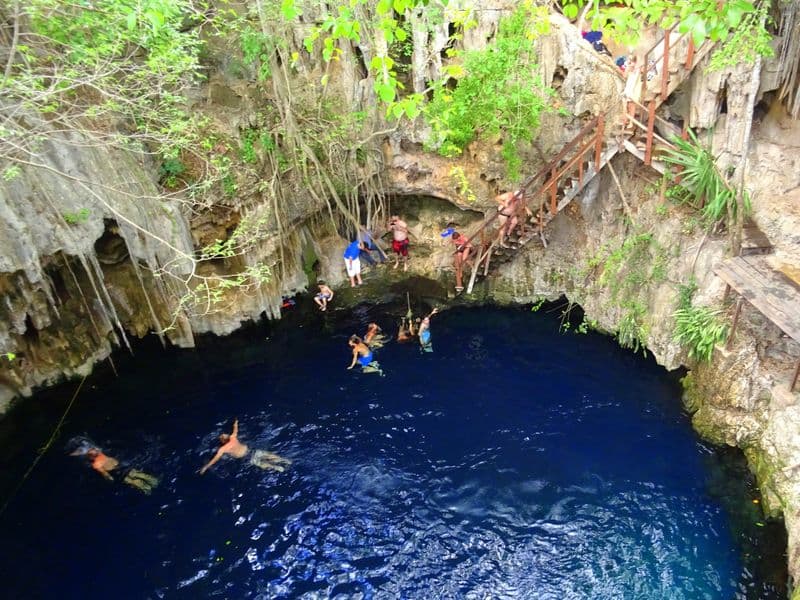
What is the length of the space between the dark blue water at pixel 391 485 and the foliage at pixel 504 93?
413cm

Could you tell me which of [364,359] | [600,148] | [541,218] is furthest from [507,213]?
[364,359]

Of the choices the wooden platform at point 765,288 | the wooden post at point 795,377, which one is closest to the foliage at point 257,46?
the wooden platform at point 765,288

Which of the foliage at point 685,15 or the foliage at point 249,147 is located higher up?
the foliage at point 685,15

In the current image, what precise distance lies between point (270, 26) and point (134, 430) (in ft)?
25.3

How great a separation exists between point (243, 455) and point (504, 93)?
813 cm

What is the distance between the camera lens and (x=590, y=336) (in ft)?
36.6

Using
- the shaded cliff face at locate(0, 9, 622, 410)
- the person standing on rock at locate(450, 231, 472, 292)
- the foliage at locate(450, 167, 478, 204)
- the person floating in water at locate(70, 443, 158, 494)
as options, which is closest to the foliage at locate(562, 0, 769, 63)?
the foliage at locate(450, 167, 478, 204)

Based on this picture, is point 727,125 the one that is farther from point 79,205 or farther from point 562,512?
point 79,205

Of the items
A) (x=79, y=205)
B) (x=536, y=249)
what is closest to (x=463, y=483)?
(x=536, y=249)

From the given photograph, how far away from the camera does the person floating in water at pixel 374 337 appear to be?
444 inches

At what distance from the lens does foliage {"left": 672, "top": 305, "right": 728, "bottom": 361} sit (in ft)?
28.1

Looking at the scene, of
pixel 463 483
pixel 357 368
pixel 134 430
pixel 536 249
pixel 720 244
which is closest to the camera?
pixel 463 483

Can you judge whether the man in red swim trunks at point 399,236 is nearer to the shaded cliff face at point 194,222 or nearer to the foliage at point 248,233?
the shaded cliff face at point 194,222

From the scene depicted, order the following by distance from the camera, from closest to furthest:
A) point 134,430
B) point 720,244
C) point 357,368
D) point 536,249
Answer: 1. point 720,244
2. point 134,430
3. point 357,368
4. point 536,249
